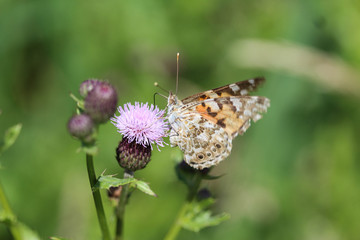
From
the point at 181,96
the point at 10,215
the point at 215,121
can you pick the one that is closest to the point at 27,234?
the point at 10,215

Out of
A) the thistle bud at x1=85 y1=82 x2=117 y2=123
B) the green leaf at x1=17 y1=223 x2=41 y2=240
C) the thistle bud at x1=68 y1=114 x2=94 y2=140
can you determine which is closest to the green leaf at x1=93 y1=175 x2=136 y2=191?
the thistle bud at x1=68 y1=114 x2=94 y2=140

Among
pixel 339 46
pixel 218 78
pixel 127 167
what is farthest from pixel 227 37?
pixel 127 167

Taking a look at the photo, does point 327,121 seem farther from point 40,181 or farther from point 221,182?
point 40,181

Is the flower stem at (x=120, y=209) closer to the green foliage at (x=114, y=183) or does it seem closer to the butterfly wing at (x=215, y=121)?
the green foliage at (x=114, y=183)

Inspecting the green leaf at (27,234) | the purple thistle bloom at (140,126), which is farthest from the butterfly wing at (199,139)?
the green leaf at (27,234)

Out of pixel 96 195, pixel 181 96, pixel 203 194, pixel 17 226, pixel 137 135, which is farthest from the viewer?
pixel 181 96

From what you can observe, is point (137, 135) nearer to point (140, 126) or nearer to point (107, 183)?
point (140, 126)
